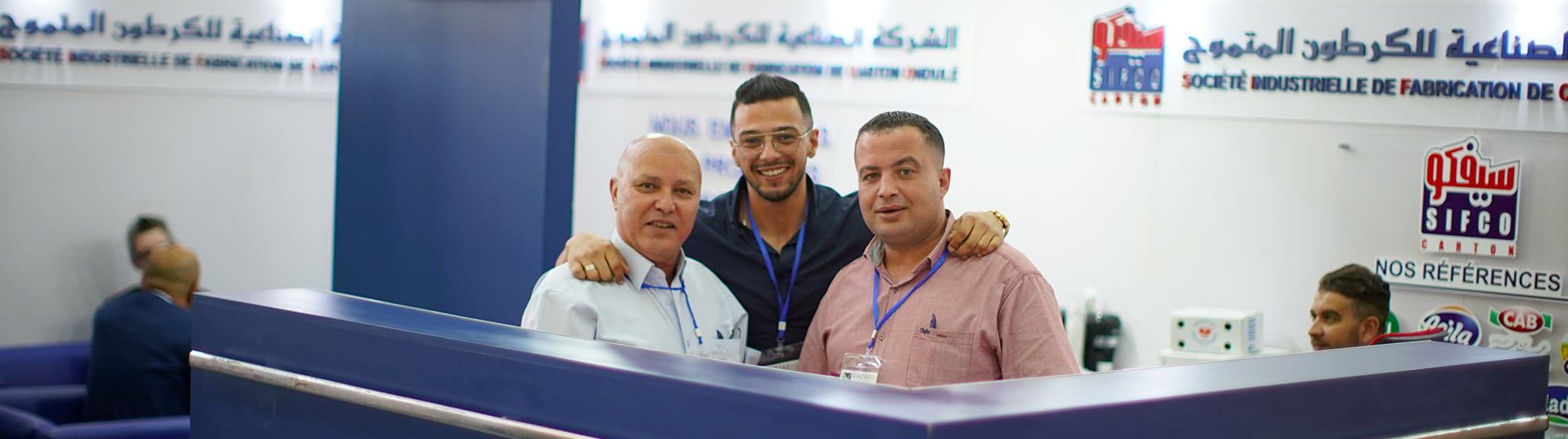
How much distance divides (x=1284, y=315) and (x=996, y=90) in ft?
5.95

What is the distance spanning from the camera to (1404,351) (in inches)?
87.3

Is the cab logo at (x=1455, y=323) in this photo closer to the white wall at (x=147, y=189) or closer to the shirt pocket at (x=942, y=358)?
the shirt pocket at (x=942, y=358)

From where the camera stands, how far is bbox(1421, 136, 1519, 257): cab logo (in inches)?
217

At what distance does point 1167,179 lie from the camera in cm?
610

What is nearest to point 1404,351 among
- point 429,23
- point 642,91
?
point 429,23

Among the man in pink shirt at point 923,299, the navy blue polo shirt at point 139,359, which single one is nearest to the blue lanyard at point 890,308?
the man in pink shirt at point 923,299

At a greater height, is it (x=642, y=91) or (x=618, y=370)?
(x=642, y=91)

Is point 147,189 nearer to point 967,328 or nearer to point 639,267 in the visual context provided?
point 639,267

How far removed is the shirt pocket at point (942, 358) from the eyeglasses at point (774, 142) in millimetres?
870

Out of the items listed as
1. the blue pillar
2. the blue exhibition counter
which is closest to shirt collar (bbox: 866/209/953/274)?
the blue exhibition counter

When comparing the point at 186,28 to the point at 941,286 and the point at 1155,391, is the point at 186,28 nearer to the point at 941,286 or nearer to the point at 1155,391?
the point at 941,286

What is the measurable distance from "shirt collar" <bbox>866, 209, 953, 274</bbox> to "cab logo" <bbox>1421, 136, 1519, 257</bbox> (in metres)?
3.95

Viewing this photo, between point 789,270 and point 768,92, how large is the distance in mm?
473

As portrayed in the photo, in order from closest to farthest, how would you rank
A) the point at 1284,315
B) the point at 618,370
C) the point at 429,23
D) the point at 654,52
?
the point at 618,370 < the point at 429,23 < the point at 1284,315 < the point at 654,52
